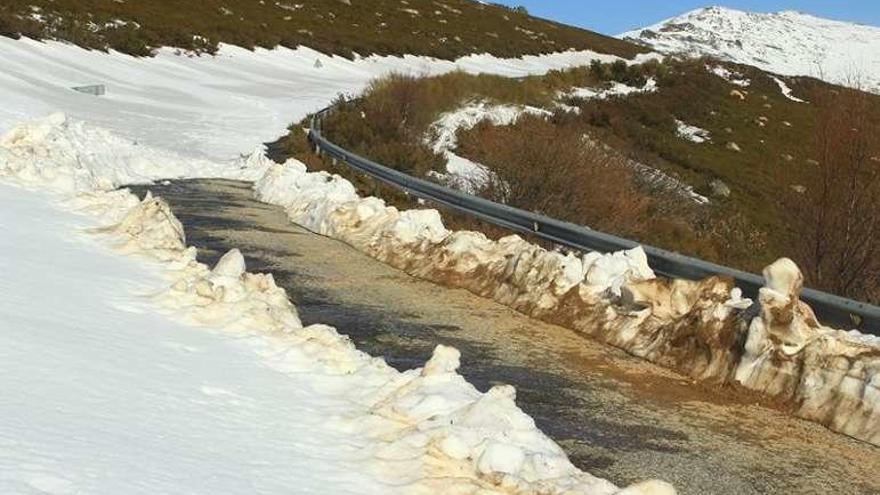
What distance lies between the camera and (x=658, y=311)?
27.9 feet

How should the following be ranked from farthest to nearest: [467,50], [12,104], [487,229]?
[467,50] < [12,104] < [487,229]

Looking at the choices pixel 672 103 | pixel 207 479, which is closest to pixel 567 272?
pixel 207 479

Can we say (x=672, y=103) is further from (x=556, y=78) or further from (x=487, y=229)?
(x=487, y=229)

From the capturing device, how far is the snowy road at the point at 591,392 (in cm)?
555

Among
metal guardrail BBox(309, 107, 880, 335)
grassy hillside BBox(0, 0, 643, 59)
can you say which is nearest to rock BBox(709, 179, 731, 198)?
metal guardrail BBox(309, 107, 880, 335)

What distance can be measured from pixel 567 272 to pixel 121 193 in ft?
20.3

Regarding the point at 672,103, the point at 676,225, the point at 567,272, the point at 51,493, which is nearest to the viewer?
the point at 51,493

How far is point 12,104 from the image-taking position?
21.9m

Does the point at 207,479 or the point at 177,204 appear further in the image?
the point at 177,204

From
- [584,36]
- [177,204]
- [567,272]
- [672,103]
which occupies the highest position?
[584,36]

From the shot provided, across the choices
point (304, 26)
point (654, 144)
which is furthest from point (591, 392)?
point (304, 26)

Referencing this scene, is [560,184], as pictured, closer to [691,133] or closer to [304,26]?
[691,133]

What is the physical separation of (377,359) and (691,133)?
1332 inches

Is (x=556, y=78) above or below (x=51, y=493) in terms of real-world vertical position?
above
